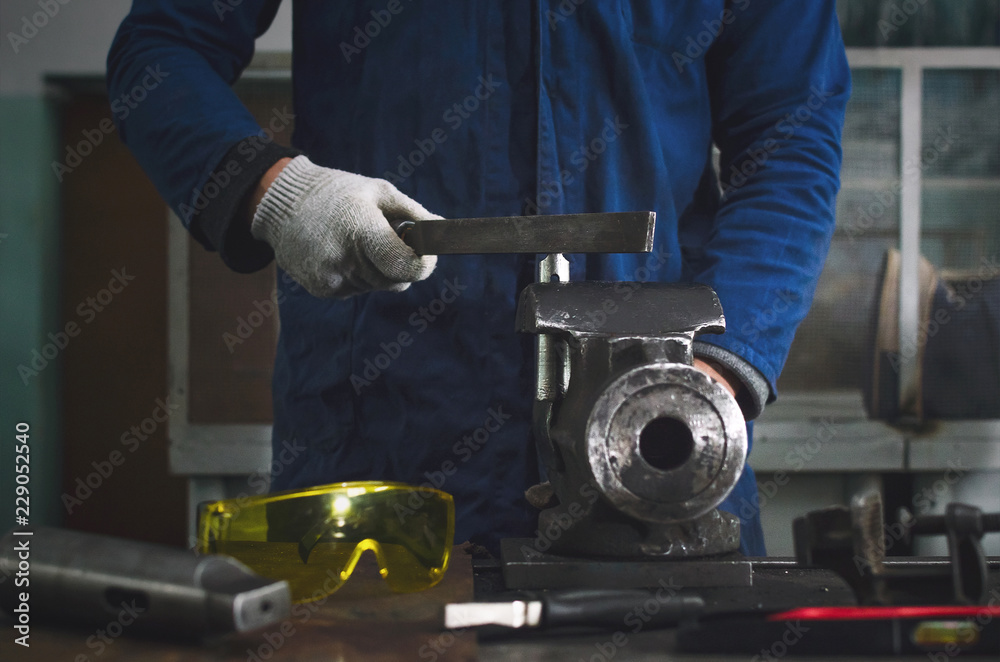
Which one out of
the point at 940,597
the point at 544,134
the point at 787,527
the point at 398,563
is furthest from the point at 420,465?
the point at 787,527

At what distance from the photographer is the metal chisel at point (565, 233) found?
0.67 m

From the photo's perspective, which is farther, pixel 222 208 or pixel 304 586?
pixel 222 208

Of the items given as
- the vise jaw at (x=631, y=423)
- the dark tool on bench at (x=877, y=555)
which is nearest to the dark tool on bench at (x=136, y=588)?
the vise jaw at (x=631, y=423)

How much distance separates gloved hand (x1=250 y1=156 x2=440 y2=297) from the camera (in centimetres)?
85

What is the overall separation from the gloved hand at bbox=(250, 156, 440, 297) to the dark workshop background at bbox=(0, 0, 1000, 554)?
205 cm

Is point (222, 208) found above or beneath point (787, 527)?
above

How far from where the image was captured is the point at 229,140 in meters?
0.91

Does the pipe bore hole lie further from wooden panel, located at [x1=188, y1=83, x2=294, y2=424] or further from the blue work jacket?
wooden panel, located at [x1=188, y1=83, x2=294, y2=424]

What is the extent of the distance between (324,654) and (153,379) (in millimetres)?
2936

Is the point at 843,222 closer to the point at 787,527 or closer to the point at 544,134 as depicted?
the point at 787,527

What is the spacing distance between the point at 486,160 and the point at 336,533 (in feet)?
1.67

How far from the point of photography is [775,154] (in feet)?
3.43

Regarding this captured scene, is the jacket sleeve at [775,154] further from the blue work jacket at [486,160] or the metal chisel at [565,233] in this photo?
the metal chisel at [565,233]

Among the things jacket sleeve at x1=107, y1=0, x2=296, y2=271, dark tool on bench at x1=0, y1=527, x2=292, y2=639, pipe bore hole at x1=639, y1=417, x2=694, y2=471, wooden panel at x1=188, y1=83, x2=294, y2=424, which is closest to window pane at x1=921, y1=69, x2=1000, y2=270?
wooden panel at x1=188, y1=83, x2=294, y2=424
